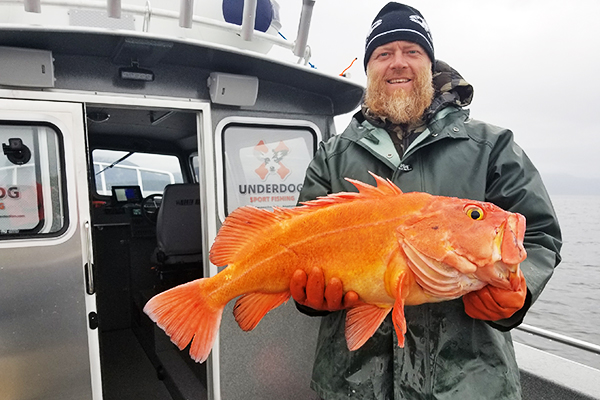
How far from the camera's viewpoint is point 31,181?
285cm

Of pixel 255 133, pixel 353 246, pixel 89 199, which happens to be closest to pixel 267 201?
pixel 255 133

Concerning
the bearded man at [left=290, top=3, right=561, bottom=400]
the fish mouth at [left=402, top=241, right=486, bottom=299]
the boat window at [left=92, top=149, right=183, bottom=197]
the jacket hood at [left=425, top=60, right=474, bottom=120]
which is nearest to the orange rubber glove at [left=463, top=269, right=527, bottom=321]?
the bearded man at [left=290, top=3, right=561, bottom=400]

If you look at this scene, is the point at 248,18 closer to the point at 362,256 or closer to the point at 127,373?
the point at 362,256

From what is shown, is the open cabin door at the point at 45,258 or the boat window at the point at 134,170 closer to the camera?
the open cabin door at the point at 45,258

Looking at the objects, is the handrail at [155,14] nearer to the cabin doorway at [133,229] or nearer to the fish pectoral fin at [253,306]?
the cabin doorway at [133,229]

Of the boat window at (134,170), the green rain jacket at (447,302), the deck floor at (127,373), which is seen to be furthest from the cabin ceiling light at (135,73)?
the boat window at (134,170)

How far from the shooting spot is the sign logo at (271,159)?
3631mm

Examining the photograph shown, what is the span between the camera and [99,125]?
5.58 metres

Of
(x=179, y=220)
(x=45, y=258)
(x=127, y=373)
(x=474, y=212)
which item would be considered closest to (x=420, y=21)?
(x=474, y=212)

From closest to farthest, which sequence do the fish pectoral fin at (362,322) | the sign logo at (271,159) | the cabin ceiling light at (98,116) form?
1. the fish pectoral fin at (362,322)
2. the sign logo at (271,159)
3. the cabin ceiling light at (98,116)

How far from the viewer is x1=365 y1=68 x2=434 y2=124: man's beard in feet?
7.21

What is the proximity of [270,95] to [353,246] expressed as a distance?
94.2 inches

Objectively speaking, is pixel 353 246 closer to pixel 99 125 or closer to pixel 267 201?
pixel 267 201

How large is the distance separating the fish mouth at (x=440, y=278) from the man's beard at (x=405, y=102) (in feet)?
3.22
